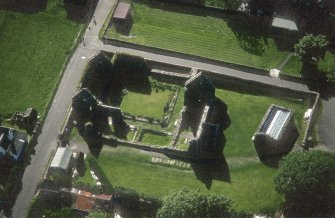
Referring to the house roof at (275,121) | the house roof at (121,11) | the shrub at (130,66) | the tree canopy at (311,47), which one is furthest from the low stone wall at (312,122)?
the house roof at (121,11)

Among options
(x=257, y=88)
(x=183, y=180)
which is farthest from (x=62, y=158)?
(x=257, y=88)

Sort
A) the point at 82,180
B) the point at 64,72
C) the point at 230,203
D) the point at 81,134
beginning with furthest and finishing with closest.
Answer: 1. the point at 64,72
2. the point at 81,134
3. the point at 82,180
4. the point at 230,203

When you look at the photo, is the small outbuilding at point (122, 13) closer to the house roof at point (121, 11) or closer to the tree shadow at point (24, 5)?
the house roof at point (121, 11)

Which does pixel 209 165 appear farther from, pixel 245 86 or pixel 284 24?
pixel 284 24

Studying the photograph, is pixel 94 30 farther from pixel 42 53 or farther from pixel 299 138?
pixel 299 138

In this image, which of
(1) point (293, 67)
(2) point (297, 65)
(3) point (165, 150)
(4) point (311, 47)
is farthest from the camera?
(2) point (297, 65)

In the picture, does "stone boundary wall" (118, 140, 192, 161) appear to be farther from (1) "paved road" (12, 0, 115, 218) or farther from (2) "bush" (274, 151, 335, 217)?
(2) "bush" (274, 151, 335, 217)

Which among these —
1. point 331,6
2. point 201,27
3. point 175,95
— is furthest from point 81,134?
point 331,6

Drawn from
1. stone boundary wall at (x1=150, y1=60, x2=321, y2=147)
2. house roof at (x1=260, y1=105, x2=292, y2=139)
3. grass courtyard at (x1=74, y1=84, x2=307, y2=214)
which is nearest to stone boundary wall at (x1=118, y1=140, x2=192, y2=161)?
grass courtyard at (x1=74, y1=84, x2=307, y2=214)
